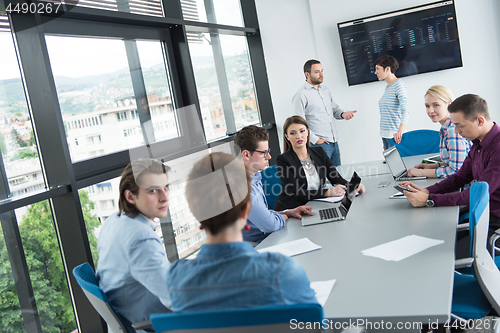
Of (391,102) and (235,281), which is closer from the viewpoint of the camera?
(235,281)

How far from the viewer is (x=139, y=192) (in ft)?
5.99

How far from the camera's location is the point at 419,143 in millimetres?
4078

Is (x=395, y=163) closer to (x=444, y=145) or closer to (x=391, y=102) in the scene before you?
(x=444, y=145)

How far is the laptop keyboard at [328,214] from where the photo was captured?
2.48m

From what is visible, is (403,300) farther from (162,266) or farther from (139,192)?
(139,192)

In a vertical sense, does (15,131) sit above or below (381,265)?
above

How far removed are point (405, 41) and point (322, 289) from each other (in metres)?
4.45

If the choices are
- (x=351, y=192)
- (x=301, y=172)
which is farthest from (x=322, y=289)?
(x=301, y=172)

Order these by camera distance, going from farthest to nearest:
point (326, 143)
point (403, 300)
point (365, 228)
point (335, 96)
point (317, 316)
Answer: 1. point (335, 96)
2. point (326, 143)
3. point (365, 228)
4. point (403, 300)
5. point (317, 316)

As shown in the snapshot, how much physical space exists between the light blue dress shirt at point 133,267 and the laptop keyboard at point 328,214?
1118 mm

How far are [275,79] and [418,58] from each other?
1.89m

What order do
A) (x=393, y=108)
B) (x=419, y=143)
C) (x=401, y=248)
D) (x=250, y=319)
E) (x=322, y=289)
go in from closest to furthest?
(x=250, y=319), (x=322, y=289), (x=401, y=248), (x=419, y=143), (x=393, y=108)

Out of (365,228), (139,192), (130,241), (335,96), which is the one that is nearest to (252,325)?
(130,241)

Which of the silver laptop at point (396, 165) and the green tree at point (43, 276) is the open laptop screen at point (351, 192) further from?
the green tree at point (43, 276)
